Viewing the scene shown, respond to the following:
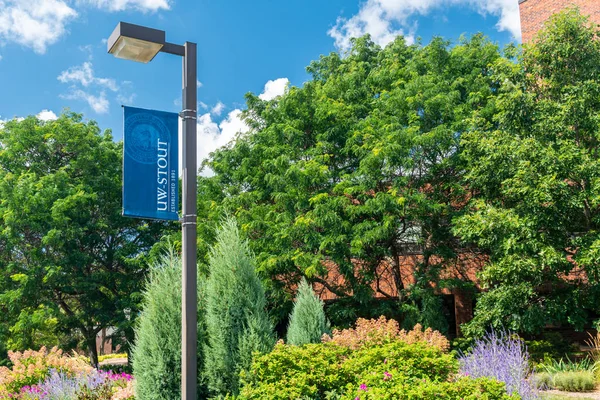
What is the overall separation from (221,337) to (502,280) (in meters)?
7.06

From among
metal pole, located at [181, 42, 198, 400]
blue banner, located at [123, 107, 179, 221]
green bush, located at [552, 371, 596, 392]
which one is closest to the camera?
blue banner, located at [123, 107, 179, 221]

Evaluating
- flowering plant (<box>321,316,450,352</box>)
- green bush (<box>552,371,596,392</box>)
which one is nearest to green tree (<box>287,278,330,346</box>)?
flowering plant (<box>321,316,450,352</box>)

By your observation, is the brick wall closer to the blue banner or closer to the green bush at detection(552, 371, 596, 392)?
the green bush at detection(552, 371, 596, 392)

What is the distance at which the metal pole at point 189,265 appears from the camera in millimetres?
6371

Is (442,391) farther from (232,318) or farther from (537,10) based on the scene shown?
(537,10)

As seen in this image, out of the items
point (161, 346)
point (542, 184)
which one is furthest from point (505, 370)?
point (161, 346)

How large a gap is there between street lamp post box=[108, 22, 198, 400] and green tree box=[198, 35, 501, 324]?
24.0ft

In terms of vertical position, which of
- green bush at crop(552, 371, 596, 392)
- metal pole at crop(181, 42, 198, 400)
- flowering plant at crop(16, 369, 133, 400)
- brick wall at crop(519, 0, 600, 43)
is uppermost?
brick wall at crop(519, 0, 600, 43)

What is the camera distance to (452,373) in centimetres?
762

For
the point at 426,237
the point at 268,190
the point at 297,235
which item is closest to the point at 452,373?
the point at 297,235

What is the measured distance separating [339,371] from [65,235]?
14.1m

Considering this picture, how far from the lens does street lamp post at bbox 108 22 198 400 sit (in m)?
6.30

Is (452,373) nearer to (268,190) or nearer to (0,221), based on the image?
(268,190)

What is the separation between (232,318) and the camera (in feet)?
29.5
